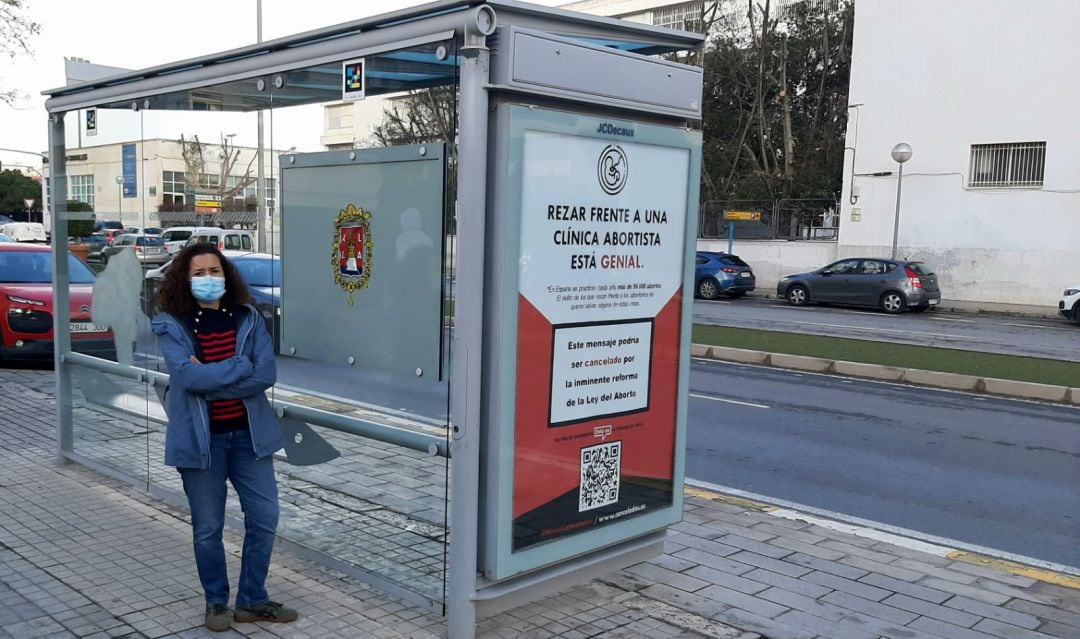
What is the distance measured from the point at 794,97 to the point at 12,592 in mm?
39058

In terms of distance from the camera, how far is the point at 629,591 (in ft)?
15.5

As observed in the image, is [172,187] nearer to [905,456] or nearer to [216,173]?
[216,173]

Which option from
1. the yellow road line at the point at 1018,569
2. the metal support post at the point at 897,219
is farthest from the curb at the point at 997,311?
the yellow road line at the point at 1018,569

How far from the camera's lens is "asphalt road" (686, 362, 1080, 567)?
6453mm

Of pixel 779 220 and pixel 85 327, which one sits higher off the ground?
pixel 779 220

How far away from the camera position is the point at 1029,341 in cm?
1762

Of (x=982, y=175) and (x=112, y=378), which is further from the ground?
(x=982, y=175)

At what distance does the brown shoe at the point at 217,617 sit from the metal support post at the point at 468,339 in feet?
3.35

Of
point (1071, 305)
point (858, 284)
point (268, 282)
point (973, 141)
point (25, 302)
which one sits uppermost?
point (973, 141)

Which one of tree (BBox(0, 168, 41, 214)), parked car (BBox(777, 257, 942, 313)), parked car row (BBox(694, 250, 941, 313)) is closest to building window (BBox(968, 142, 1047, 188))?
parked car row (BBox(694, 250, 941, 313))

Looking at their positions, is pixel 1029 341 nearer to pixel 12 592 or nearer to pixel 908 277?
pixel 908 277

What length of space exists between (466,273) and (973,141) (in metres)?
26.7

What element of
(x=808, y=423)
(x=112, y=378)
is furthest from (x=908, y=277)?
(x=112, y=378)

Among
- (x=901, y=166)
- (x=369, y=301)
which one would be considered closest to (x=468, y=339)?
(x=369, y=301)
